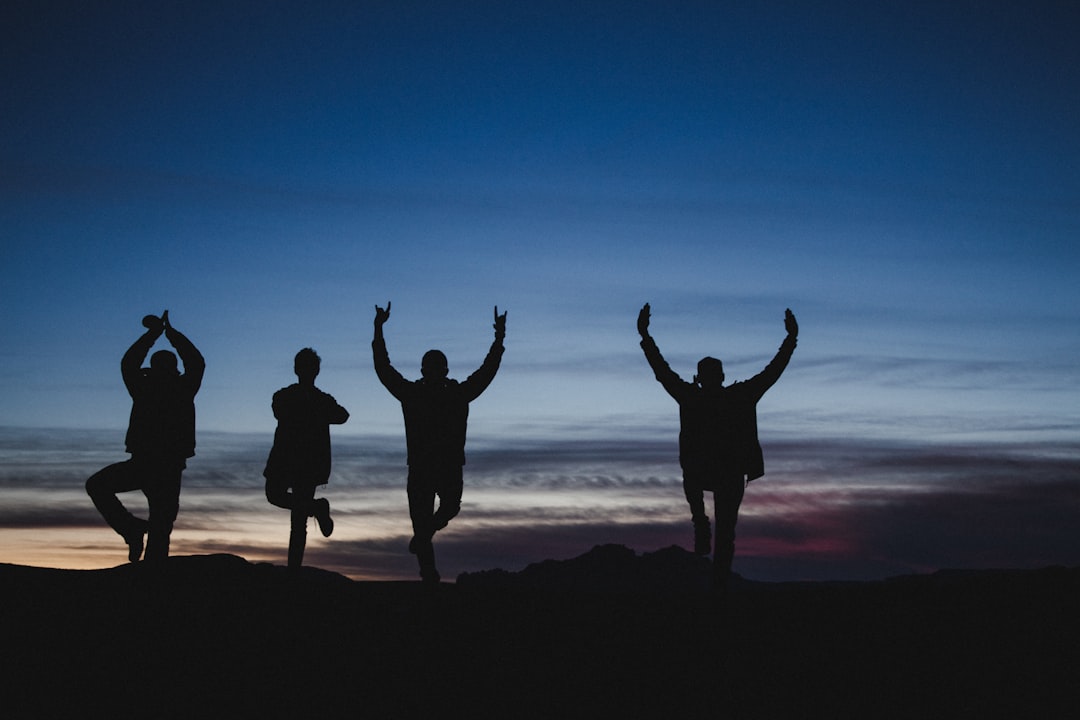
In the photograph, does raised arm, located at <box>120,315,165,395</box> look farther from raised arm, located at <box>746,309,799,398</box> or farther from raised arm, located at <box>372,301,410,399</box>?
raised arm, located at <box>746,309,799,398</box>

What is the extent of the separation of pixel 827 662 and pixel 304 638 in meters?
4.52

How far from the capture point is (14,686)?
8094 millimetres

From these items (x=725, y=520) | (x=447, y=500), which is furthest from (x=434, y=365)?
(x=725, y=520)

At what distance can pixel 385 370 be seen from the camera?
11.4m

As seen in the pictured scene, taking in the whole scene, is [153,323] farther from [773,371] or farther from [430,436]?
[773,371]

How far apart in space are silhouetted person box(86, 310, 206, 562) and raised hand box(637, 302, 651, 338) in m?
5.25

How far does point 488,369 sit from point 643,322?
188 cm

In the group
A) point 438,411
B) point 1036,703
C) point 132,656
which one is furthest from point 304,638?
point 1036,703

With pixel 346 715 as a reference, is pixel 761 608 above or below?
above

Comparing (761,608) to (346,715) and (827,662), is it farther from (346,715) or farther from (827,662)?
(346,715)

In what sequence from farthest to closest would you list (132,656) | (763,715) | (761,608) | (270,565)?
1. (270,565)
2. (761,608)
3. (132,656)
4. (763,715)

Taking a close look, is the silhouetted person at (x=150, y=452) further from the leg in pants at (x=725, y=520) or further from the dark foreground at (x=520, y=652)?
the leg in pants at (x=725, y=520)

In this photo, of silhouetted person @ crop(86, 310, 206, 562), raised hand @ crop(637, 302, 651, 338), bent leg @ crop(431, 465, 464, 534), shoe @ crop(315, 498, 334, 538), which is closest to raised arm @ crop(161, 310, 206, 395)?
silhouetted person @ crop(86, 310, 206, 562)

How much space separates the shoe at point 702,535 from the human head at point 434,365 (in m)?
3.30
